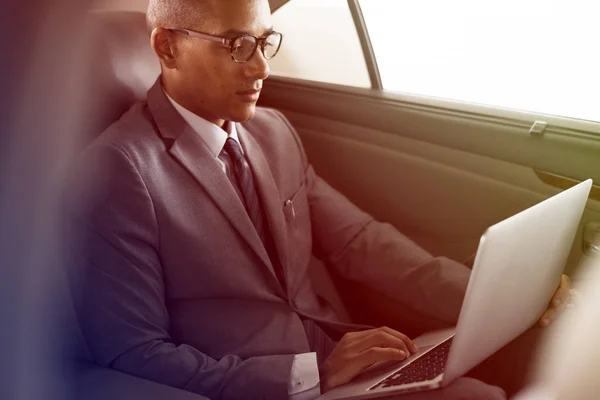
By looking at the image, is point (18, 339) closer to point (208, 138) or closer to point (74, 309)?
point (74, 309)

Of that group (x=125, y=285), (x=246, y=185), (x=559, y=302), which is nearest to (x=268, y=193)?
(x=246, y=185)

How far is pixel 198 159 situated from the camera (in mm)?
1319

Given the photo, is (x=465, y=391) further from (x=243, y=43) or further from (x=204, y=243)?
(x=243, y=43)

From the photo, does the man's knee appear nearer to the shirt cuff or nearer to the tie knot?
the shirt cuff

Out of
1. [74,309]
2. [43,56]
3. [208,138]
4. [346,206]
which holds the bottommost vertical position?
[74,309]

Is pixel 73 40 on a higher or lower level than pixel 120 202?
higher

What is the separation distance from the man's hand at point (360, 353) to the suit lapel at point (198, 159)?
0.94 feet

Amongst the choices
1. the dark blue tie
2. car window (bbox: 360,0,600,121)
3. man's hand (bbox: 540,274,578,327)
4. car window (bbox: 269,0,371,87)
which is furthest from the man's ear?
man's hand (bbox: 540,274,578,327)

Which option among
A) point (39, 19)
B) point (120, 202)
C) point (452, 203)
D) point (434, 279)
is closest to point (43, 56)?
point (39, 19)

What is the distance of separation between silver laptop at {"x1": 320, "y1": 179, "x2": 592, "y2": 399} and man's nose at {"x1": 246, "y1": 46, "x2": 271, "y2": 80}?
609 millimetres

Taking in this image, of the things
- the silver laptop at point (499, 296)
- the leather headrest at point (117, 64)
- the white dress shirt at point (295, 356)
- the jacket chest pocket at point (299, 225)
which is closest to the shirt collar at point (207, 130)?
the white dress shirt at point (295, 356)

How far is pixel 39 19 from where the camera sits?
108 centimetres

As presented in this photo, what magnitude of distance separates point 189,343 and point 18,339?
37 centimetres

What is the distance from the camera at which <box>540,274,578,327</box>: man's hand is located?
135cm
